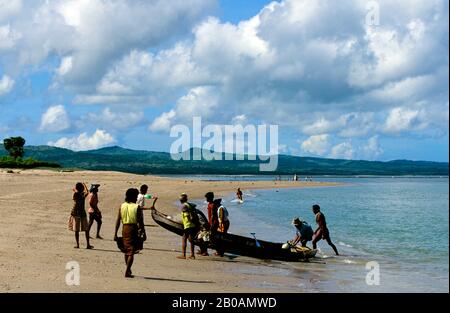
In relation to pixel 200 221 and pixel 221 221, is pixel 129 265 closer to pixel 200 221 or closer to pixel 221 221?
pixel 200 221

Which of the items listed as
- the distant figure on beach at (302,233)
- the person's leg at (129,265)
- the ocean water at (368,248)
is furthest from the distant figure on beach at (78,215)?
the distant figure on beach at (302,233)

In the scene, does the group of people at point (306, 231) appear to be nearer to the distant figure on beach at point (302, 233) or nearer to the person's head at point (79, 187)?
the distant figure on beach at point (302, 233)

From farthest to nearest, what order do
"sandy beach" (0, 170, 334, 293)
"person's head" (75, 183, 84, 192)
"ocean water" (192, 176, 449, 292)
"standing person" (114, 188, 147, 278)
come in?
"person's head" (75, 183, 84, 192) < "ocean water" (192, 176, 449, 292) < "standing person" (114, 188, 147, 278) < "sandy beach" (0, 170, 334, 293)

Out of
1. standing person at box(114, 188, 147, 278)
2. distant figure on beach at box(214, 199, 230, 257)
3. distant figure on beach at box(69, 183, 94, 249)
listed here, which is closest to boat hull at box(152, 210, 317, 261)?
distant figure on beach at box(214, 199, 230, 257)

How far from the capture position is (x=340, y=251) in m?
20.3

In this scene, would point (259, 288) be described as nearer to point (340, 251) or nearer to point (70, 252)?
point (70, 252)

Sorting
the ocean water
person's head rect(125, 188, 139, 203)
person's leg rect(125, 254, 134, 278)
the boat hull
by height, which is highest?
person's head rect(125, 188, 139, 203)

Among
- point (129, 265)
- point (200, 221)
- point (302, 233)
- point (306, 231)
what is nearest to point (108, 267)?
point (129, 265)

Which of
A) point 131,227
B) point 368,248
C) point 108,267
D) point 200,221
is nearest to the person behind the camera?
point 131,227

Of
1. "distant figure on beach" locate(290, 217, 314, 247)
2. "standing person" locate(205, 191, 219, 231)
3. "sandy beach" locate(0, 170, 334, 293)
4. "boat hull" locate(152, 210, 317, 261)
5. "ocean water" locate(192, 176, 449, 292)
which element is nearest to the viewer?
"sandy beach" locate(0, 170, 334, 293)

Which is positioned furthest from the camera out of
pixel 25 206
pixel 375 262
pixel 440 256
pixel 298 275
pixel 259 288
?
pixel 25 206

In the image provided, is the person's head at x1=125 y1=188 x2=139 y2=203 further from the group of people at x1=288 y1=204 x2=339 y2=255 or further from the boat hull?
the group of people at x1=288 y1=204 x2=339 y2=255
